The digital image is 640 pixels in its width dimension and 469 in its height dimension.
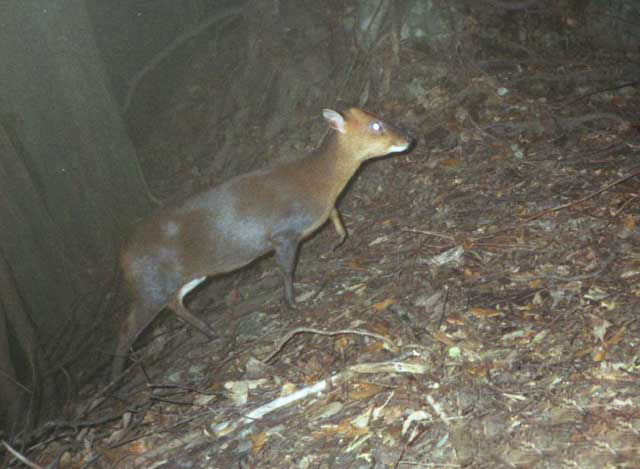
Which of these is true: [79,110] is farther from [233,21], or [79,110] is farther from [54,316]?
→ [233,21]

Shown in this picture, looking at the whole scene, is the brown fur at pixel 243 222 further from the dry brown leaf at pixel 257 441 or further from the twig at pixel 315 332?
the dry brown leaf at pixel 257 441

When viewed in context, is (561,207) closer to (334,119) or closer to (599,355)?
(599,355)

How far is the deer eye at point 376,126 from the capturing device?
579 cm

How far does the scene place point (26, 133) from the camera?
6.04m

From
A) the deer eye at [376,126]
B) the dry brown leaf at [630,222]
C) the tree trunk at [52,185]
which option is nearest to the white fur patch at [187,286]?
the tree trunk at [52,185]

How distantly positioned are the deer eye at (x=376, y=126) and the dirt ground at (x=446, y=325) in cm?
89

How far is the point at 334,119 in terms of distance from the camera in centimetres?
570

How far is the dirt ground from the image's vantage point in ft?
12.4

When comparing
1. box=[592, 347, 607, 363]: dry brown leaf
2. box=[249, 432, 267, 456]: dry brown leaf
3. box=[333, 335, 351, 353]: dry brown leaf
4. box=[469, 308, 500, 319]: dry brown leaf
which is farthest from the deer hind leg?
box=[592, 347, 607, 363]: dry brown leaf

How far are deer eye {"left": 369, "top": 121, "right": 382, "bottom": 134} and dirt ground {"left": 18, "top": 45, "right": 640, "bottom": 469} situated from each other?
2.93 feet

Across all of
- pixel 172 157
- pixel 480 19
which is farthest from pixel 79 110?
pixel 480 19

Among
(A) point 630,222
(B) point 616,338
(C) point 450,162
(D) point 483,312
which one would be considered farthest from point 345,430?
(C) point 450,162

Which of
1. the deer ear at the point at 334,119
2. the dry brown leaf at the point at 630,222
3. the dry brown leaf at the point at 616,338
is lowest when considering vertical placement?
the dry brown leaf at the point at 630,222

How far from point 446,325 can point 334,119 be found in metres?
2.02
